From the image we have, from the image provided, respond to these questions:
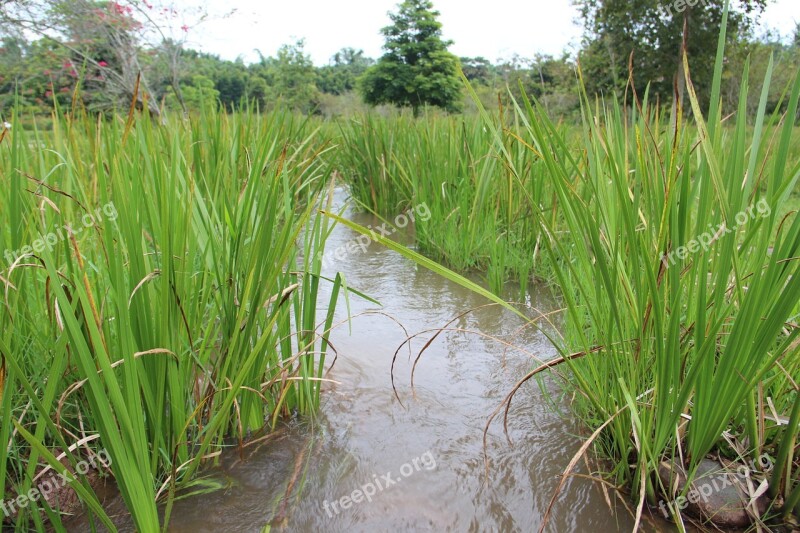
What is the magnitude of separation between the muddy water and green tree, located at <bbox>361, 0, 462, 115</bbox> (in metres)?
21.3

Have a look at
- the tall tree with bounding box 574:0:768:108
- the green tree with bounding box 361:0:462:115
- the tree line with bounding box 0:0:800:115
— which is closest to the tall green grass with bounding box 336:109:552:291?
the tree line with bounding box 0:0:800:115

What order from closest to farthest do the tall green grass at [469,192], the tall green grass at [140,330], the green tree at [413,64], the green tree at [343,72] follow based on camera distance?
the tall green grass at [140,330], the tall green grass at [469,192], the green tree at [413,64], the green tree at [343,72]

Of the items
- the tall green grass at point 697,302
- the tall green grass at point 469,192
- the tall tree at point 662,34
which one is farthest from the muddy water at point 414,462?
the tall tree at point 662,34

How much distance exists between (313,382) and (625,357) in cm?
→ 102

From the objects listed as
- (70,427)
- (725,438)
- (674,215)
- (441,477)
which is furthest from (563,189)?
(70,427)

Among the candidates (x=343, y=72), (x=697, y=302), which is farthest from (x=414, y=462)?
(x=343, y=72)

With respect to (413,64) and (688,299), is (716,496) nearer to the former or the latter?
(688,299)

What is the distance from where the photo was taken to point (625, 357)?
1.35 meters

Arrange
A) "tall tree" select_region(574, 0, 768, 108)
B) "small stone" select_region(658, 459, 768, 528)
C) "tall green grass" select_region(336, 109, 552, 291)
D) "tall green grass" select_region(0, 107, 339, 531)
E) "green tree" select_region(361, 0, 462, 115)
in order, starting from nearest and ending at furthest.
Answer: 1. "tall green grass" select_region(0, 107, 339, 531)
2. "small stone" select_region(658, 459, 768, 528)
3. "tall green grass" select_region(336, 109, 552, 291)
4. "tall tree" select_region(574, 0, 768, 108)
5. "green tree" select_region(361, 0, 462, 115)

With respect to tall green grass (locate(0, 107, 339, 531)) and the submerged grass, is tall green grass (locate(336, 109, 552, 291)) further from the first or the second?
tall green grass (locate(0, 107, 339, 531))

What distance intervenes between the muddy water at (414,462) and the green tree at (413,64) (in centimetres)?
2129

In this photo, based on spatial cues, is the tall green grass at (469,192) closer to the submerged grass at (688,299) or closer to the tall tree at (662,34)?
the submerged grass at (688,299)

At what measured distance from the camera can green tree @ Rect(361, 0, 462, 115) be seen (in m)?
22.3

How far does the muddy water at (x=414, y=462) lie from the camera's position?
1389mm
